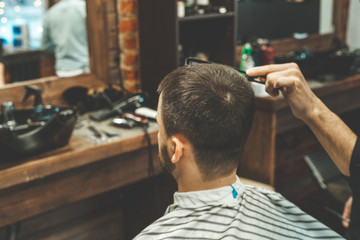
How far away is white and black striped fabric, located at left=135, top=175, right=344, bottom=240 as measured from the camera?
1234mm

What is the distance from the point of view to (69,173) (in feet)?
6.62

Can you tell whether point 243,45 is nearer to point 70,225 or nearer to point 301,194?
point 301,194

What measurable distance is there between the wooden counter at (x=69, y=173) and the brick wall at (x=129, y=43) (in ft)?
2.41

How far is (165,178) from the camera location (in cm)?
287

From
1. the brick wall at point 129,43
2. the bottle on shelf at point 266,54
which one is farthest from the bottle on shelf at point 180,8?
the bottle on shelf at point 266,54

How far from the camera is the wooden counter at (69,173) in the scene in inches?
72.3

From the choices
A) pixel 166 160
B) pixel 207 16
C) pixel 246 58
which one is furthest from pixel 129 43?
pixel 166 160

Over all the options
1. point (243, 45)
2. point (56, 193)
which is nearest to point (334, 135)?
point (56, 193)

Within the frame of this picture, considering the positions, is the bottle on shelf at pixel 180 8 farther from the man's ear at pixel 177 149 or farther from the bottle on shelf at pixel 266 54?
the man's ear at pixel 177 149

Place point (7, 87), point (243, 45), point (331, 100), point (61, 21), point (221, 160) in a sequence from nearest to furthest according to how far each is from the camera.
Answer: point (221, 160) < point (7, 87) < point (61, 21) < point (331, 100) < point (243, 45)

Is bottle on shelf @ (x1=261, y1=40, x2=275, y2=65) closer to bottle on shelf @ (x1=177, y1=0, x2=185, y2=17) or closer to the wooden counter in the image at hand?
bottle on shelf @ (x1=177, y1=0, x2=185, y2=17)

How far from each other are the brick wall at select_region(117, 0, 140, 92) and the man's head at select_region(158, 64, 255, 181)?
5.61 feet

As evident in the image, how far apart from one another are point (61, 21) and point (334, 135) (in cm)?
195

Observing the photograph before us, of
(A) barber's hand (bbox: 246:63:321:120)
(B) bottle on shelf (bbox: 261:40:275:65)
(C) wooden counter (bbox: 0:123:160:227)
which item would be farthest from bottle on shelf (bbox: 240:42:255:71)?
→ (A) barber's hand (bbox: 246:63:321:120)
